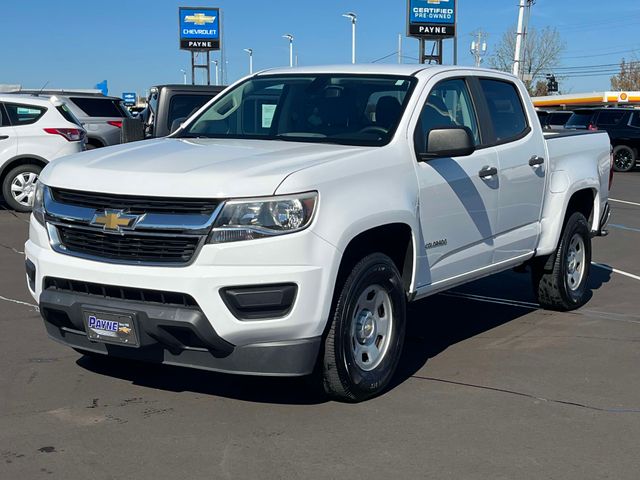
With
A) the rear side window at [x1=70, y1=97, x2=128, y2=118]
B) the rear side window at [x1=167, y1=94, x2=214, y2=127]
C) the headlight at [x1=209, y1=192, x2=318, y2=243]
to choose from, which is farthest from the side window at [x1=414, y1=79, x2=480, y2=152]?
the rear side window at [x1=70, y1=97, x2=128, y2=118]

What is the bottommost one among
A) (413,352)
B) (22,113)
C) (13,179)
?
(413,352)

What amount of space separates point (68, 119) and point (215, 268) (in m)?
11.0

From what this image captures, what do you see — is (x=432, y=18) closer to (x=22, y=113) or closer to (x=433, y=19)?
(x=433, y=19)

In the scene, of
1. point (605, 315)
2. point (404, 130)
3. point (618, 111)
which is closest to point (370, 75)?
point (404, 130)

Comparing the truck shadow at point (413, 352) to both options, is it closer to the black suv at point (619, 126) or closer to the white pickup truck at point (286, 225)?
the white pickup truck at point (286, 225)

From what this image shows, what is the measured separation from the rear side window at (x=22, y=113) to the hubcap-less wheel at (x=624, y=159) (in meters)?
18.3

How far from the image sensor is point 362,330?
16.5 ft

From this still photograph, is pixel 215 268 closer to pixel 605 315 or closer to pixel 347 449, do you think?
pixel 347 449

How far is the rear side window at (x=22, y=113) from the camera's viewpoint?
1414 centimetres

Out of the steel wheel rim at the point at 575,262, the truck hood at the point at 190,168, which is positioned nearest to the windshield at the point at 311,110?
the truck hood at the point at 190,168

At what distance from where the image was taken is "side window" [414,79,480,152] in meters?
5.60

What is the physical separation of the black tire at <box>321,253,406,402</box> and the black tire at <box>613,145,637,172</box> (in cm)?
2302

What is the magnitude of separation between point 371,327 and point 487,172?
5.19 ft

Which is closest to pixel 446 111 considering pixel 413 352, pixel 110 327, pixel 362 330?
pixel 413 352
